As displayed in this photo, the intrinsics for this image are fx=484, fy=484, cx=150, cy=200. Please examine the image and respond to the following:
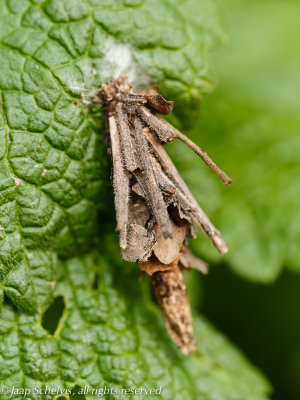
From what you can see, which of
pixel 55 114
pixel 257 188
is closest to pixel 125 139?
pixel 55 114

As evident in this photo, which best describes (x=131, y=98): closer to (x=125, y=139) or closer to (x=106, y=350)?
(x=125, y=139)

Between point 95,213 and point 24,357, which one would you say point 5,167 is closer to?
point 95,213

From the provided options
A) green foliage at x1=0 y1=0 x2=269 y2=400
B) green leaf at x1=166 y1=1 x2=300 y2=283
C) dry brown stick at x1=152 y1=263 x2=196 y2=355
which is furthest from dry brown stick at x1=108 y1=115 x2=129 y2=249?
green leaf at x1=166 y1=1 x2=300 y2=283

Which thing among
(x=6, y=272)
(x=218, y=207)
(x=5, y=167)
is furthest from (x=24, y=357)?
(x=218, y=207)

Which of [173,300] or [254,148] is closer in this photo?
[173,300]

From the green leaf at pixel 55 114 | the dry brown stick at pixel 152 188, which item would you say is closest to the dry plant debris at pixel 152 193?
the dry brown stick at pixel 152 188

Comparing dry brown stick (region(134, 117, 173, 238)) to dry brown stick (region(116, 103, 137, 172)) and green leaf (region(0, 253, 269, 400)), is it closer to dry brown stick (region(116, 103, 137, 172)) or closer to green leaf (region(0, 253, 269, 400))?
dry brown stick (region(116, 103, 137, 172))
